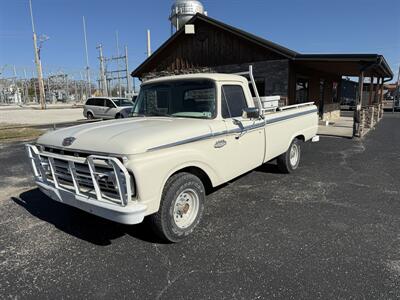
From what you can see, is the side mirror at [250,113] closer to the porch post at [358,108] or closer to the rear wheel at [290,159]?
the rear wheel at [290,159]

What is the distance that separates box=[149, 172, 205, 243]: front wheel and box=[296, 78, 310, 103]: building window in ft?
40.2

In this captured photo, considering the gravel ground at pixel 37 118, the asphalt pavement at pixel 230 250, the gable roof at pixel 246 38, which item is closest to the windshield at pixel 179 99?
the asphalt pavement at pixel 230 250

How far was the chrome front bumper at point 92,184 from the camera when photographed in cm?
292

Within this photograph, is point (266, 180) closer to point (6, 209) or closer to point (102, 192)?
point (102, 192)

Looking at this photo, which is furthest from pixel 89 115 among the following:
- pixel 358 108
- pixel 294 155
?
pixel 294 155

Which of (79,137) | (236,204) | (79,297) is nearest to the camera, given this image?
(79,297)

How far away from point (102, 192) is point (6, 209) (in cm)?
274

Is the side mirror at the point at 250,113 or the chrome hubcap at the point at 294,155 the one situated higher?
the side mirror at the point at 250,113

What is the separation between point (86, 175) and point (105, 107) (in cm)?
1910

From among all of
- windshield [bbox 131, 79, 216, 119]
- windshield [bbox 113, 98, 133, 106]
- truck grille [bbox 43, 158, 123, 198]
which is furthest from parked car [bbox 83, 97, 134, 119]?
truck grille [bbox 43, 158, 123, 198]

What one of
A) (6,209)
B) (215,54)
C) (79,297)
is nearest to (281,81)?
(215,54)

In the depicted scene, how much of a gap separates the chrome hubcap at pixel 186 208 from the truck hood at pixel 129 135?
74 centimetres

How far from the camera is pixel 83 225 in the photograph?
4.19 meters

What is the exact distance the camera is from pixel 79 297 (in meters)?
2.71
